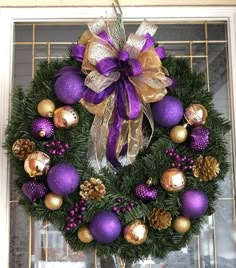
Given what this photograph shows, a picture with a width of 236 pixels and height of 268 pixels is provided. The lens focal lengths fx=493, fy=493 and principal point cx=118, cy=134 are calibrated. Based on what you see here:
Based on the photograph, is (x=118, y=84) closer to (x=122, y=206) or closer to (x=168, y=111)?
(x=168, y=111)

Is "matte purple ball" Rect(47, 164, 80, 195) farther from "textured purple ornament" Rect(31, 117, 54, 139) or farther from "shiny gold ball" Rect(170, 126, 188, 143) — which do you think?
"shiny gold ball" Rect(170, 126, 188, 143)

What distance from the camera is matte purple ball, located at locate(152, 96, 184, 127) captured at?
45.3 inches

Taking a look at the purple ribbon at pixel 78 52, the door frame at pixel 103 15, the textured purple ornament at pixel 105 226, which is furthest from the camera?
the door frame at pixel 103 15

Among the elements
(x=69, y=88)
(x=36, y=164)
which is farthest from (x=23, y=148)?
(x=69, y=88)

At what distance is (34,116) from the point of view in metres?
1.18

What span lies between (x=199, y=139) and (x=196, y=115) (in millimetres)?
58

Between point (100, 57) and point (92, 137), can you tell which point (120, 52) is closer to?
point (100, 57)

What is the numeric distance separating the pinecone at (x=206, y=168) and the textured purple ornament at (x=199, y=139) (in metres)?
0.02

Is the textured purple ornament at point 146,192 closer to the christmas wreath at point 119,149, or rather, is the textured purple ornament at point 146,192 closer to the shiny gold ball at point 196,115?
the christmas wreath at point 119,149

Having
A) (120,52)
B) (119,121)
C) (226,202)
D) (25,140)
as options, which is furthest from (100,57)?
(226,202)

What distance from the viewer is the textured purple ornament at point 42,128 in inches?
44.9

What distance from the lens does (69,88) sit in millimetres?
1143

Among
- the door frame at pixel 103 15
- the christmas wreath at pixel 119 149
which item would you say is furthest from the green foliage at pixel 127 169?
the door frame at pixel 103 15

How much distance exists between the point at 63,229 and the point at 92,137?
0.23 m
